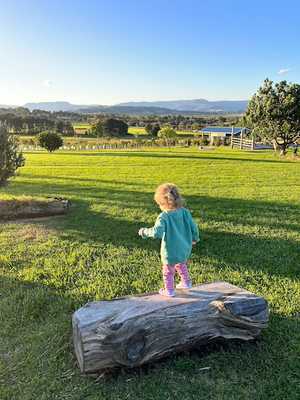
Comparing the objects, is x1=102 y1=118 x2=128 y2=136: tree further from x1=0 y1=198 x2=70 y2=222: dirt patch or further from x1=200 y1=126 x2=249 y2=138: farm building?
x1=0 y1=198 x2=70 y2=222: dirt patch

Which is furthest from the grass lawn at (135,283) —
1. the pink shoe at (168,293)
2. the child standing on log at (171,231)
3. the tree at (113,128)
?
the tree at (113,128)

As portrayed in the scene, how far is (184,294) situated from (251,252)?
9.17 ft

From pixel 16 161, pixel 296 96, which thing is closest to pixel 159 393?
pixel 16 161

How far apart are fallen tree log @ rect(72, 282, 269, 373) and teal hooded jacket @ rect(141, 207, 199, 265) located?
0.35m

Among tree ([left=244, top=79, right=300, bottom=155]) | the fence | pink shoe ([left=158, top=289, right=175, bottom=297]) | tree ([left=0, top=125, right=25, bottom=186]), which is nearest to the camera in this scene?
pink shoe ([left=158, top=289, right=175, bottom=297])

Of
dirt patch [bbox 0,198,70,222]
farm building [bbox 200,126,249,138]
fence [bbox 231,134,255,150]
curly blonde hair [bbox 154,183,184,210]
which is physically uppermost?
farm building [bbox 200,126,249,138]

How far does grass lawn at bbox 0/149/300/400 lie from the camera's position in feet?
9.79

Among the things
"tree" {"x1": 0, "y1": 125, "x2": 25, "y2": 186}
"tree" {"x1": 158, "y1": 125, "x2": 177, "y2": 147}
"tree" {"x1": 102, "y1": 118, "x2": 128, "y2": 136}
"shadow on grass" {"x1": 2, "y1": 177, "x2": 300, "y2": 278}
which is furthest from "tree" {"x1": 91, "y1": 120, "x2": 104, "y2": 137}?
"tree" {"x1": 0, "y1": 125, "x2": 25, "y2": 186}

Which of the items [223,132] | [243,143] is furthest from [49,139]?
[223,132]

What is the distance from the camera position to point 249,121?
3462 cm

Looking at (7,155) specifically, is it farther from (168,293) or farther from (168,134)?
(168,134)

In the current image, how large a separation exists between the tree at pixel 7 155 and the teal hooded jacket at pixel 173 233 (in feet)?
20.8

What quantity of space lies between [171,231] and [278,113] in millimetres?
30689

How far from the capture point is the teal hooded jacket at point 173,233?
3646 millimetres
